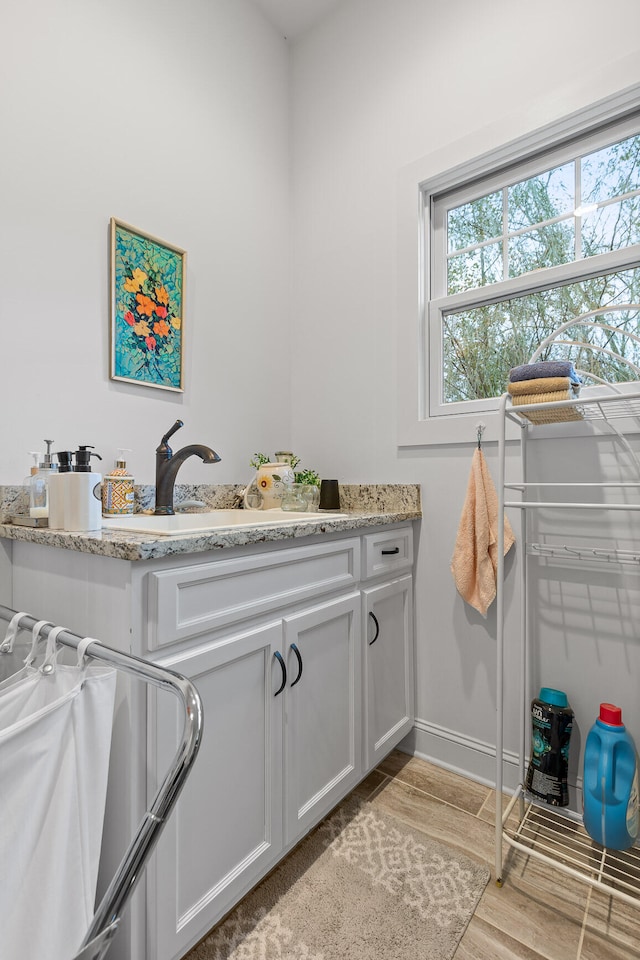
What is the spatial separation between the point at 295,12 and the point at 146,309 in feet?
5.55

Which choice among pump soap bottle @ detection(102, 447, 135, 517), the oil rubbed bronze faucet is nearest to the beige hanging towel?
the oil rubbed bronze faucet

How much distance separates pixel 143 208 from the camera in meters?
1.65

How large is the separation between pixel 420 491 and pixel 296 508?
1.58ft

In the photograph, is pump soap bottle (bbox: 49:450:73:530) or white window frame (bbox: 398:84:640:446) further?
white window frame (bbox: 398:84:640:446)

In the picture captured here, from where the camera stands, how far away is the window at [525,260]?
4.97ft

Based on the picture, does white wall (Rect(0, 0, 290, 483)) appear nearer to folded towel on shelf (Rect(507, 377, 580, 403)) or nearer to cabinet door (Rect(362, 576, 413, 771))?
cabinet door (Rect(362, 576, 413, 771))

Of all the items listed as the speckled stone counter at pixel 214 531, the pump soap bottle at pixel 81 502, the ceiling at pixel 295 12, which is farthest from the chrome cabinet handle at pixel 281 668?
the ceiling at pixel 295 12

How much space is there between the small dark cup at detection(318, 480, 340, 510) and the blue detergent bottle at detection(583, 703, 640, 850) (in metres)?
1.10

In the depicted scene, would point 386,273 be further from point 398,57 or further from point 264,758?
point 264,758

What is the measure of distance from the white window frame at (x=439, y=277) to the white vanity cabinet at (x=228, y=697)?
0.57m

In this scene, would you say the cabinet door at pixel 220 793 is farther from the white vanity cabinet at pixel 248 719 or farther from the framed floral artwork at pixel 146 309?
the framed floral artwork at pixel 146 309

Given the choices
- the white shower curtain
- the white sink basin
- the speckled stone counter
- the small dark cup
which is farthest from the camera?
the small dark cup

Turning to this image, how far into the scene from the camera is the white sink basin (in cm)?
134

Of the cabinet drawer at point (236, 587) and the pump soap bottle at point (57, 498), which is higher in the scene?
the pump soap bottle at point (57, 498)
